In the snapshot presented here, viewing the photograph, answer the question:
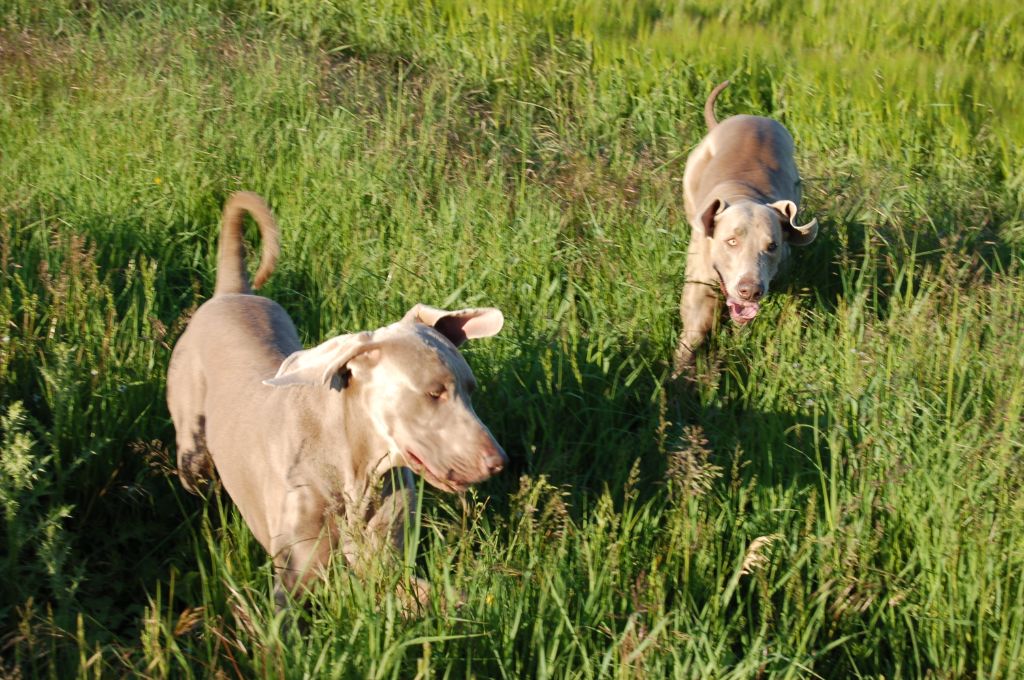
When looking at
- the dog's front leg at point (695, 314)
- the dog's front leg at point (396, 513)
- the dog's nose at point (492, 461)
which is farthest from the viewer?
the dog's front leg at point (695, 314)

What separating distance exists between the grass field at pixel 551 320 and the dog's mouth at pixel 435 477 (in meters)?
0.16

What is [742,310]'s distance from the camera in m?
4.46

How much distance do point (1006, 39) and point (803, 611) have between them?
6264 mm

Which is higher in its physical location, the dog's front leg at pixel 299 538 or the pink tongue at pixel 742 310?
the dog's front leg at pixel 299 538

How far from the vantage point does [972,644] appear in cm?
288

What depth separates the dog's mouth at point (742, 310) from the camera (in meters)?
4.43

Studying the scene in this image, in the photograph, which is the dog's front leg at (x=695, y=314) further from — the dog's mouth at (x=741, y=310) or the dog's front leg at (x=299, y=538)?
the dog's front leg at (x=299, y=538)

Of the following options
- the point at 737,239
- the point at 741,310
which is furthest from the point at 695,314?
the point at 737,239

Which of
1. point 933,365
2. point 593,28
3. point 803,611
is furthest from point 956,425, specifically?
point 593,28

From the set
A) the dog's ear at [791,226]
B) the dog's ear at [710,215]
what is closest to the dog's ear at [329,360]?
the dog's ear at [710,215]

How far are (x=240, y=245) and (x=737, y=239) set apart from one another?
189 centimetres

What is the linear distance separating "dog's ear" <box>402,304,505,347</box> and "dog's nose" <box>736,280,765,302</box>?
156 cm

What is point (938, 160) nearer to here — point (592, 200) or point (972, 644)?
point (592, 200)

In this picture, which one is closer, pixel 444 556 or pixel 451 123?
pixel 444 556
